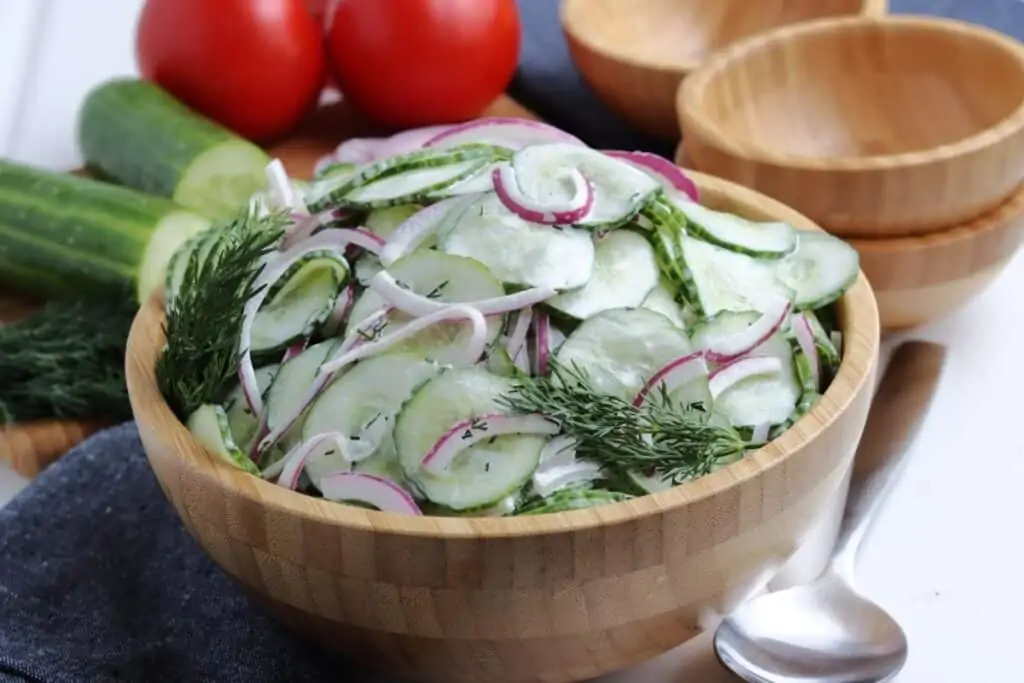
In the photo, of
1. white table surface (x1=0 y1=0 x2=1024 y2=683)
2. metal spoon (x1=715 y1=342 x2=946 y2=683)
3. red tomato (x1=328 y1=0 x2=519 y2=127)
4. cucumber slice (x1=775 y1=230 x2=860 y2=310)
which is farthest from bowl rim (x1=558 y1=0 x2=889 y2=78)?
metal spoon (x1=715 y1=342 x2=946 y2=683)

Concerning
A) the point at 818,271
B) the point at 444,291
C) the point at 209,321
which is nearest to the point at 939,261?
the point at 818,271

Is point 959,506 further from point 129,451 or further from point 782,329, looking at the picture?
point 129,451

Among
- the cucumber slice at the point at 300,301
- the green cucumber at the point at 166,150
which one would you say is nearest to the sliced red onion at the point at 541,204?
the cucumber slice at the point at 300,301

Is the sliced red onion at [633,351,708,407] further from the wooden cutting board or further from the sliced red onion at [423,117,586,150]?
the wooden cutting board

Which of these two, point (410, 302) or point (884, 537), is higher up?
point (410, 302)

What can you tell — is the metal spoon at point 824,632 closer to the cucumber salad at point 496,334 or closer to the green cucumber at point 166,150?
the cucumber salad at point 496,334

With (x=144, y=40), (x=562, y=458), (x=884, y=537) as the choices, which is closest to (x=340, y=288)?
(x=562, y=458)

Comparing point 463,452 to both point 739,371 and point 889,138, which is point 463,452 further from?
point 889,138
